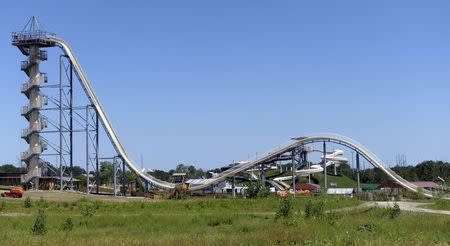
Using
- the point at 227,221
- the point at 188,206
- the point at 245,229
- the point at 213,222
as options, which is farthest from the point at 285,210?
the point at 188,206

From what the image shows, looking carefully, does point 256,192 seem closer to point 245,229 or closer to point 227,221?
point 227,221

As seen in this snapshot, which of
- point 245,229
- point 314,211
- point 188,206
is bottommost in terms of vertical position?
point 188,206

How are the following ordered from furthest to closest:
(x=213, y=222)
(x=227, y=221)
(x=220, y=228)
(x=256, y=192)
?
(x=256, y=192)
(x=227, y=221)
(x=213, y=222)
(x=220, y=228)

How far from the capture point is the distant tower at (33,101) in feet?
260

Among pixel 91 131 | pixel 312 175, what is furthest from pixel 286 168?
pixel 91 131

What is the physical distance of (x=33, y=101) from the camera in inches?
3118

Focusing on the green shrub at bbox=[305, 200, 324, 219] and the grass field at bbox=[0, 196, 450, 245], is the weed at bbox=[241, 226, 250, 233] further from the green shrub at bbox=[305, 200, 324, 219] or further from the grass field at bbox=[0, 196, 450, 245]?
the green shrub at bbox=[305, 200, 324, 219]

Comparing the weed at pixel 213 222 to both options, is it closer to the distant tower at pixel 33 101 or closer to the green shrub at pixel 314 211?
the green shrub at pixel 314 211

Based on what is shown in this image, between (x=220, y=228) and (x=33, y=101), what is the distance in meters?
58.7

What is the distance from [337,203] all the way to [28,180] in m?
46.8

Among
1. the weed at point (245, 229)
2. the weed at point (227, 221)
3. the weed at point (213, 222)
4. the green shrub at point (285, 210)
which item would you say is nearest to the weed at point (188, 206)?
the weed at point (227, 221)

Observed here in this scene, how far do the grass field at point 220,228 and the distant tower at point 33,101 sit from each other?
1253 inches

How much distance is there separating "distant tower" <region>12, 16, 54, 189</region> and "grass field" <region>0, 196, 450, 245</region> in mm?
31829

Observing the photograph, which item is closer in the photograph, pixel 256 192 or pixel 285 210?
pixel 285 210
